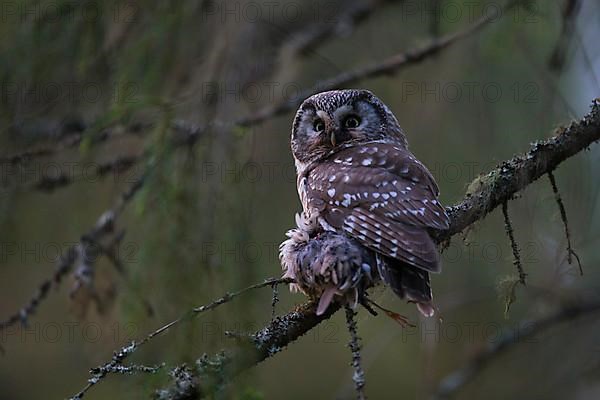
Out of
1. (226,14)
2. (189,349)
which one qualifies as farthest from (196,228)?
(226,14)

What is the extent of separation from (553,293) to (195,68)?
2.34 m

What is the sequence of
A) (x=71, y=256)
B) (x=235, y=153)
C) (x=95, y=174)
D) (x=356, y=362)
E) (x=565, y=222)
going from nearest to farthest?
(x=356, y=362) → (x=235, y=153) → (x=565, y=222) → (x=95, y=174) → (x=71, y=256)

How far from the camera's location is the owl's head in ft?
12.6

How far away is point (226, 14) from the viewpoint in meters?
2.82

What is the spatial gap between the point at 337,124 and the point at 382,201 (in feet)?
2.76

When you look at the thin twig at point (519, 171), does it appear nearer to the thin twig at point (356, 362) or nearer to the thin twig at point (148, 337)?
the thin twig at point (356, 362)

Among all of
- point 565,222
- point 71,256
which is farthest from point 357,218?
point 71,256

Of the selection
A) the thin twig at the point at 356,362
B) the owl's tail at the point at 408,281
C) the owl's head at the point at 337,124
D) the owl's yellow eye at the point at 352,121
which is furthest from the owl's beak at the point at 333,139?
the thin twig at the point at 356,362

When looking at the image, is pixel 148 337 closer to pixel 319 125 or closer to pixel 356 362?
pixel 356 362

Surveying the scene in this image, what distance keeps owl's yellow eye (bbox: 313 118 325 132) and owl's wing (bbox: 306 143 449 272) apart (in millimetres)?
288

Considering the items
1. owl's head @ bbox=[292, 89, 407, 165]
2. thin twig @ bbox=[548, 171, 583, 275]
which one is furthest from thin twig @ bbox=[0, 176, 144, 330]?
thin twig @ bbox=[548, 171, 583, 275]

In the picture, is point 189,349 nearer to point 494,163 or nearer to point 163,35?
point 163,35

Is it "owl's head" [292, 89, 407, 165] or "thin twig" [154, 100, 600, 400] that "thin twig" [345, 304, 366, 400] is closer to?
"thin twig" [154, 100, 600, 400]

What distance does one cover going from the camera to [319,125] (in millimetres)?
3922
